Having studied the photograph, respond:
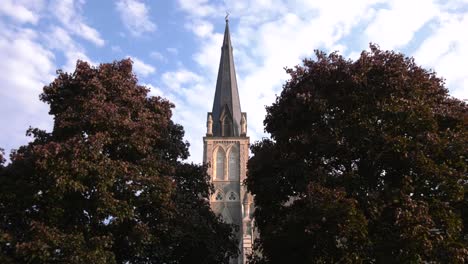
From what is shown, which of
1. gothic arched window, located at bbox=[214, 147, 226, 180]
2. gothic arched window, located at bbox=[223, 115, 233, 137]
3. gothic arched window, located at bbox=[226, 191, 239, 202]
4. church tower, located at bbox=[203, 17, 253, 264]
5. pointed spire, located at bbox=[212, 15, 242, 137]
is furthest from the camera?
gothic arched window, located at bbox=[223, 115, 233, 137]

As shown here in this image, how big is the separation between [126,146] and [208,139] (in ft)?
148

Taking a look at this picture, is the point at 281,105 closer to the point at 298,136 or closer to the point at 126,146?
the point at 298,136

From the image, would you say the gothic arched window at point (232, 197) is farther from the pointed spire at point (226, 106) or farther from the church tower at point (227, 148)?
the pointed spire at point (226, 106)

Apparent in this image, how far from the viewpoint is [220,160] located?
5991 cm

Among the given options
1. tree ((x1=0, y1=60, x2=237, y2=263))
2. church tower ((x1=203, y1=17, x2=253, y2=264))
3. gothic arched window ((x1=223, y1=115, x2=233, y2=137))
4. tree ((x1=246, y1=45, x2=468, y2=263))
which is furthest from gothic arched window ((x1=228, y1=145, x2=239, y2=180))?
tree ((x1=246, y1=45, x2=468, y2=263))

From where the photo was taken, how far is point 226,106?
60375 millimetres

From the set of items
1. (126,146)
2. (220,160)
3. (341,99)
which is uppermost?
(220,160)

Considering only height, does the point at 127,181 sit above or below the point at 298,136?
below

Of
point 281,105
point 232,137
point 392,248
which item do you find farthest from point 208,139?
point 392,248

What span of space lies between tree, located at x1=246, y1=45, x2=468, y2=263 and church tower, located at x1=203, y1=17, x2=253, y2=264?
141 ft

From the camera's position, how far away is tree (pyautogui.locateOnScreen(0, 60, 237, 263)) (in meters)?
13.1

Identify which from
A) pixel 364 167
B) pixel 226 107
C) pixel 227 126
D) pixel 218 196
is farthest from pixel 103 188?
pixel 227 126

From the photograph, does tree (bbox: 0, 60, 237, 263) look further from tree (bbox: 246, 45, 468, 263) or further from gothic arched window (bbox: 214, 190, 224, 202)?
gothic arched window (bbox: 214, 190, 224, 202)

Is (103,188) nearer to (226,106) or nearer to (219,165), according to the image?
(219,165)
